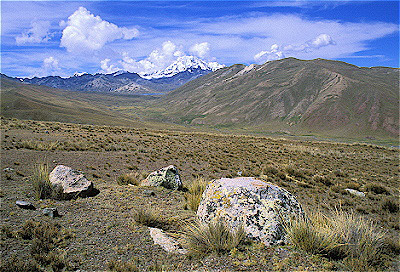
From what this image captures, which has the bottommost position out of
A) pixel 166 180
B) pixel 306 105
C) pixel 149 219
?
pixel 149 219

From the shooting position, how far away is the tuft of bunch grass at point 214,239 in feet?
14.8

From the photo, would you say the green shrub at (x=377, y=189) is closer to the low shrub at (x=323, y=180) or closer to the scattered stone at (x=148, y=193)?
the low shrub at (x=323, y=180)

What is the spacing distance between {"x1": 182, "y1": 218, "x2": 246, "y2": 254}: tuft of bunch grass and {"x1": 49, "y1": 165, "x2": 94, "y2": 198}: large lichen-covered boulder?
4.93 meters

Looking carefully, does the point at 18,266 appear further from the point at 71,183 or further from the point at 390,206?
the point at 390,206

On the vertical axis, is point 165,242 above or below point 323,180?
above

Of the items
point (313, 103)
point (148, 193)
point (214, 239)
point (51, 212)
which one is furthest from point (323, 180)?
point (313, 103)

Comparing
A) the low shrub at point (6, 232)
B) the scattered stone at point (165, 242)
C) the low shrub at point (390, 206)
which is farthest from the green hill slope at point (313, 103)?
A: the low shrub at point (6, 232)

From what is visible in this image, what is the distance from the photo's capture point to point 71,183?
8.23m

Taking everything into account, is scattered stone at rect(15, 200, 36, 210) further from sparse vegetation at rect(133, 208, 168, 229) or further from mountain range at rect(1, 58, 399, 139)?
mountain range at rect(1, 58, 399, 139)

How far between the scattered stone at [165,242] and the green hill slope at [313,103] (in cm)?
11980

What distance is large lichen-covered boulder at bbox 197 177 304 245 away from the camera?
4.85m

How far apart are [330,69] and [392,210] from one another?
189209mm

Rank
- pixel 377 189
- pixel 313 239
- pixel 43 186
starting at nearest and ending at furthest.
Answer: pixel 313 239 → pixel 43 186 → pixel 377 189

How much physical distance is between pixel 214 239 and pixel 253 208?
1211 mm
